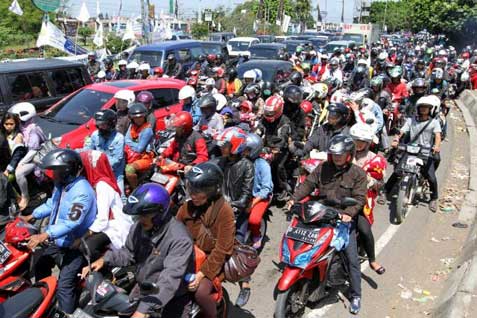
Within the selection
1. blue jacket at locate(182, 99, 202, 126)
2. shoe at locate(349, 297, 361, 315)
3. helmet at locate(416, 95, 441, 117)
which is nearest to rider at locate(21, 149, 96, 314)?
shoe at locate(349, 297, 361, 315)

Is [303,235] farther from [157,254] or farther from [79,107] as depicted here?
[79,107]

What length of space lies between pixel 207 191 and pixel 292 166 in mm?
4760

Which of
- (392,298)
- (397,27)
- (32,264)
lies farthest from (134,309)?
(397,27)

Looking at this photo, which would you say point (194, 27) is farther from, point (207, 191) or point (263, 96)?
point (207, 191)

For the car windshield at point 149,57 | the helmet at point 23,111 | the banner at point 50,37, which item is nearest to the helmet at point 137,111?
the helmet at point 23,111

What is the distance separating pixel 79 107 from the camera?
332 inches

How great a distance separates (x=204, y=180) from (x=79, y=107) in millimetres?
5495

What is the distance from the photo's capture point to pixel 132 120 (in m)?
6.88

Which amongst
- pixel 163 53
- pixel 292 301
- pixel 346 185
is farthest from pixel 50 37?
pixel 292 301

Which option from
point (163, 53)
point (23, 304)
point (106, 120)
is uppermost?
point (163, 53)

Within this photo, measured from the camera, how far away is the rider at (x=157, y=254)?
318 cm

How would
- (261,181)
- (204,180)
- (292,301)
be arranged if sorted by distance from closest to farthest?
(204,180), (292,301), (261,181)

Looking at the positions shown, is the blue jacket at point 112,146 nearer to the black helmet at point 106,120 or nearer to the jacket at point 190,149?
the black helmet at point 106,120

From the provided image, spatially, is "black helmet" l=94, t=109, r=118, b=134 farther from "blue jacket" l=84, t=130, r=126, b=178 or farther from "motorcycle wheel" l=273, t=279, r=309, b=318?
"motorcycle wheel" l=273, t=279, r=309, b=318
